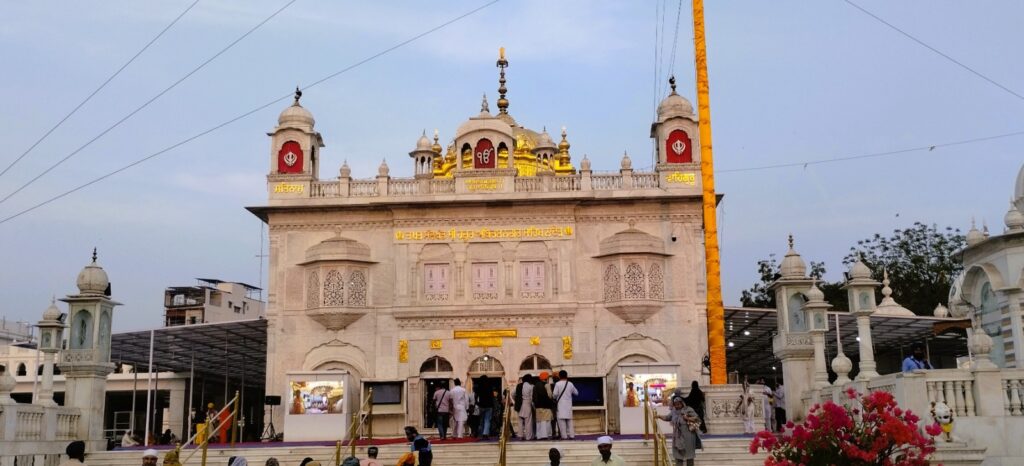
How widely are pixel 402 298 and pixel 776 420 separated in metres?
10.5

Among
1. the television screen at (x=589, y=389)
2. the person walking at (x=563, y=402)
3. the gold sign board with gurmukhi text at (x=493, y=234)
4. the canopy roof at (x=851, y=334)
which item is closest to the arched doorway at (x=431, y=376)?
the gold sign board with gurmukhi text at (x=493, y=234)

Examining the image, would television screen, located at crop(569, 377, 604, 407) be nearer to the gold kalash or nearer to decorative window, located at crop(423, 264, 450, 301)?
decorative window, located at crop(423, 264, 450, 301)

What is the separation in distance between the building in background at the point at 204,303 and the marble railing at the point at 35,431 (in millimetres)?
36500

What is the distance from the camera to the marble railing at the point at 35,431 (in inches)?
642

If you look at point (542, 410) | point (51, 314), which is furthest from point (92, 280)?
point (542, 410)

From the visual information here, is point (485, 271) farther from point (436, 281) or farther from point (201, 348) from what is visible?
point (201, 348)

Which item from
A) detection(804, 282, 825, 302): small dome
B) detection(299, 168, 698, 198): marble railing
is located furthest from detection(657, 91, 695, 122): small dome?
detection(804, 282, 825, 302): small dome

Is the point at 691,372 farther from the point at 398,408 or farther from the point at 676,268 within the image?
the point at 398,408

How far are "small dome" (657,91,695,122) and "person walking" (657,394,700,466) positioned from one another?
1584 centimetres

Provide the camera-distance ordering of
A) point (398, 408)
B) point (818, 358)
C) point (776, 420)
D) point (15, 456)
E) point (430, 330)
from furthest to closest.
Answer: point (430, 330) → point (398, 408) → point (776, 420) → point (818, 358) → point (15, 456)

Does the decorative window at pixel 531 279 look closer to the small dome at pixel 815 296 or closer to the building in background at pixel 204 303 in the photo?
the small dome at pixel 815 296

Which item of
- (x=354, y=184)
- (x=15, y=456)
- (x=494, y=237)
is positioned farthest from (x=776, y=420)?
(x=15, y=456)

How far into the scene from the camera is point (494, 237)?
2792 cm

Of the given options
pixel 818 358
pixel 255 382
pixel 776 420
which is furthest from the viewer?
pixel 255 382
